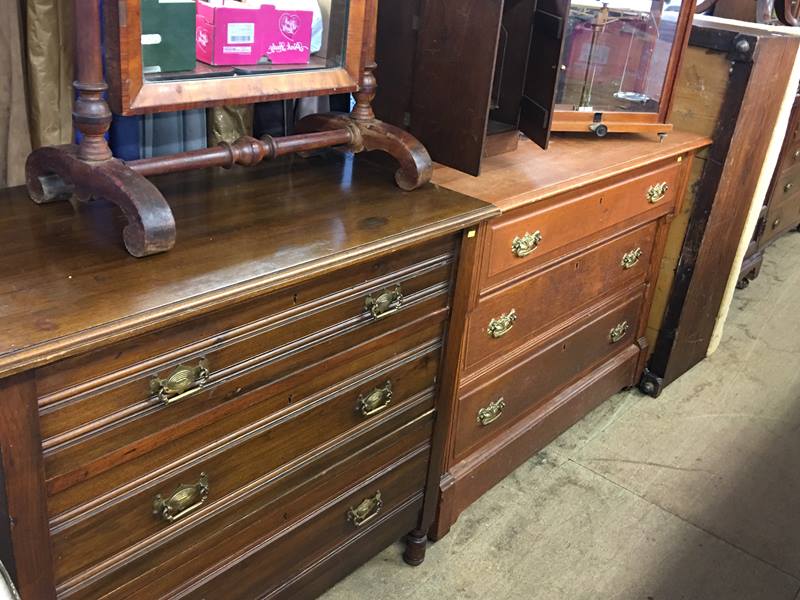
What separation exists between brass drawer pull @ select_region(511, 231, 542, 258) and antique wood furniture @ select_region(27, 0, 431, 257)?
0.31 meters

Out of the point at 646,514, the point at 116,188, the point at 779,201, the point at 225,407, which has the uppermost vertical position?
the point at 116,188

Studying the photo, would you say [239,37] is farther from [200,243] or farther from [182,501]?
[182,501]

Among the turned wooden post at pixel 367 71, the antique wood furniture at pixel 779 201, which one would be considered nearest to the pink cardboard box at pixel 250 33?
the turned wooden post at pixel 367 71

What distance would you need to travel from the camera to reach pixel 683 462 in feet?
8.12

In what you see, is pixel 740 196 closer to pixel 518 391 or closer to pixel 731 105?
pixel 731 105

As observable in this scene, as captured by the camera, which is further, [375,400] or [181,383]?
[375,400]

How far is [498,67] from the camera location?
199cm

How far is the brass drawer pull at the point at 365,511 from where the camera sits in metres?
1.70

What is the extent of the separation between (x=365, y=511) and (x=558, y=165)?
96cm

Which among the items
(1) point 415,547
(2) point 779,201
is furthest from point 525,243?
(2) point 779,201

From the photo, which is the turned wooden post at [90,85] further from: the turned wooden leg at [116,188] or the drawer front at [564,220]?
the drawer front at [564,220]

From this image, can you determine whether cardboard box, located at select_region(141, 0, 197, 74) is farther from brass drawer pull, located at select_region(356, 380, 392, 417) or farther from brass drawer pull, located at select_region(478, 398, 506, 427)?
brass drawer pull, located at select_region(478, 398, 506, 427)

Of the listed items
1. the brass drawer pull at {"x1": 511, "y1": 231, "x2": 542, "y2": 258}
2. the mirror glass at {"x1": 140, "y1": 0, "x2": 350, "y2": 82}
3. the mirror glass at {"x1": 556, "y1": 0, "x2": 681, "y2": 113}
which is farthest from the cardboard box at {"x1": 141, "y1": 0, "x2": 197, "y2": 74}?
the mirror glass at {"x1": 556, "y1": 0, "x2": 681, "y2": 113}

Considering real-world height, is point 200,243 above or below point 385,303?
Answer: above
